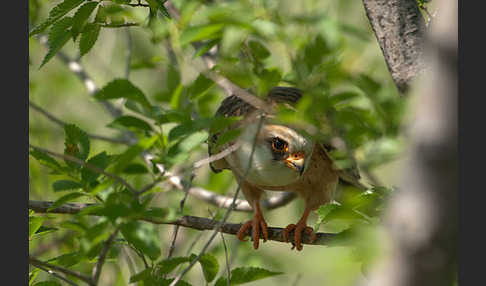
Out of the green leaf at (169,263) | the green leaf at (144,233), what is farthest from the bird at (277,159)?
the green leaf at (144,233)

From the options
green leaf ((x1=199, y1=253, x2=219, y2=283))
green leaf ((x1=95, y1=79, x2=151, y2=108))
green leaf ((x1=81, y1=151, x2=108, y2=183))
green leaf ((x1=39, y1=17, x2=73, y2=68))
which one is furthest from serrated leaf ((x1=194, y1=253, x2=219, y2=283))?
green leaf ((x1=39, y1=17, x2=73, y2=68))

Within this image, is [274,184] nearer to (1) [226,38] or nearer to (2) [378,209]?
(2) [378,209]

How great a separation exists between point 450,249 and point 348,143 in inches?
34.3

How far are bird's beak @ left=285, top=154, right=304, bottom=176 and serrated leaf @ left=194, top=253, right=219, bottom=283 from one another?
1331mm

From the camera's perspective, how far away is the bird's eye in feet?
15.2

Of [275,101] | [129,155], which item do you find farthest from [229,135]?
[275,101]

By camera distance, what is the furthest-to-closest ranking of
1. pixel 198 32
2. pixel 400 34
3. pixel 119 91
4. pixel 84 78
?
pixel 84 78
pixel 400 34
pixel 119 91
pixel 198 32

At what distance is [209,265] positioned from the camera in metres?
3.48

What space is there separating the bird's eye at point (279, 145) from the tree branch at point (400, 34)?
1.11 m

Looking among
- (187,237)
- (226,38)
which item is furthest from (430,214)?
(187,237)

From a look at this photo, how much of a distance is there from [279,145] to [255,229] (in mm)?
822

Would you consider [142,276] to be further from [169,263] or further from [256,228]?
[256,228]

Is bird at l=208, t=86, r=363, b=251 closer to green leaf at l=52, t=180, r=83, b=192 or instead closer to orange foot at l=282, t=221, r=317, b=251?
orange foot at l=282, t=221, r=317, b=251

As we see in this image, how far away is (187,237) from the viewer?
258 inches
